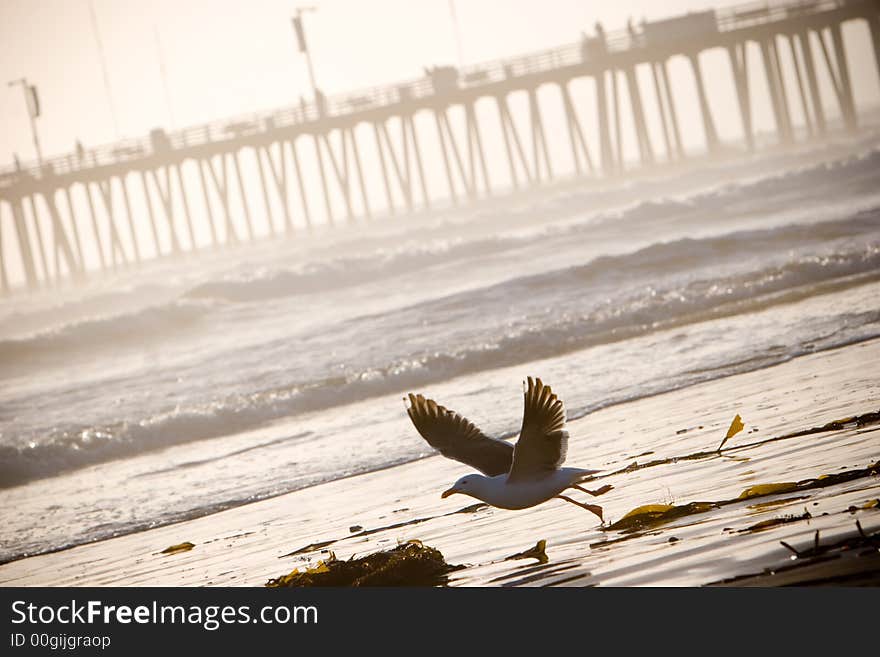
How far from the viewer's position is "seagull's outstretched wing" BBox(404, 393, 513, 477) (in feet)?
18.0

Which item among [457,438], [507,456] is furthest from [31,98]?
[507,456]

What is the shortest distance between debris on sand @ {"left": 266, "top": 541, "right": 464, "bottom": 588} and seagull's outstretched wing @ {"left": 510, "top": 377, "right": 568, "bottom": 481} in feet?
1.70

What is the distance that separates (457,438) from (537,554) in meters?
0.65

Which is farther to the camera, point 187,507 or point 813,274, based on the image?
point 813,274

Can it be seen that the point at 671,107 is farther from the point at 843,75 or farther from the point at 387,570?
the point at 387,570

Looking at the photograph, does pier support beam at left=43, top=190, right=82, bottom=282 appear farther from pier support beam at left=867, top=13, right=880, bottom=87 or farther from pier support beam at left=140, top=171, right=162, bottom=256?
pier support beam at left=867, top=13, right=880, bottom=87

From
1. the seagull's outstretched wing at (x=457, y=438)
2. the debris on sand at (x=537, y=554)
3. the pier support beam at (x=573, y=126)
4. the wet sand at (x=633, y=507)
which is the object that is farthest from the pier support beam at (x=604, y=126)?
the debris on sand at (x=537, y=554)

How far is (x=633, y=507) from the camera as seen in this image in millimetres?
5785

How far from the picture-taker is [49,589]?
6.43 meters

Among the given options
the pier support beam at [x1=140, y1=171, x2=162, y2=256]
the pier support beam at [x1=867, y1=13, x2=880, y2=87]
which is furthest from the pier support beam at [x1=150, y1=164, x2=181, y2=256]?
the pier support beam at [x1=867, y1=13, x2=880, y2=87]

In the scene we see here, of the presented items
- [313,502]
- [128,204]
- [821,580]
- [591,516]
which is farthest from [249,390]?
[128,204]

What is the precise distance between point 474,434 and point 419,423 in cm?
26

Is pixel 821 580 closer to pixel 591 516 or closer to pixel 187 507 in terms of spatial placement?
pixel 591 516

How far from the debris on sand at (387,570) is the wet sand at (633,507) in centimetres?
12
